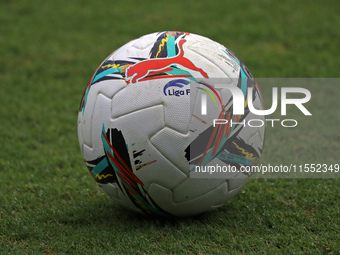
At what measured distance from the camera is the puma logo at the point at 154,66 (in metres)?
3.94

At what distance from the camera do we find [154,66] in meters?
3.96

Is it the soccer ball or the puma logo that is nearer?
the soccer ball

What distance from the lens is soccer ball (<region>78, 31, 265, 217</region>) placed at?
151 inches

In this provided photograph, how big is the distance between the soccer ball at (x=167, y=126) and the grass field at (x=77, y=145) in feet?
1.18

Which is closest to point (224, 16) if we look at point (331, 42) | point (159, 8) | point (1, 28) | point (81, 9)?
point (159, 8)

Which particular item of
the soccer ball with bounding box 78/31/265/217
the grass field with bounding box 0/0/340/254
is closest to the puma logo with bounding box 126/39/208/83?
the soccer ball with bounding box 78/31/265/217

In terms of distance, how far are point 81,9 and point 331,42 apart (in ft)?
17.9

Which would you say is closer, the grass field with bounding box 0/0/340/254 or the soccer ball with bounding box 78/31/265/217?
the soccer ball with bounding box 78/31/265/217

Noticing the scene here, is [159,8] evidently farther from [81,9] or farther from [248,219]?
[248,219]

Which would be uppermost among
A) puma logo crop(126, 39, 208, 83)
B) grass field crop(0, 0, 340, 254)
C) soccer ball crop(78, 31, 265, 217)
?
puma logo crop(126, 39, 208, 83)

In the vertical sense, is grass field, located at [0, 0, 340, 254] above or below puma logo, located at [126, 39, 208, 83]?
below

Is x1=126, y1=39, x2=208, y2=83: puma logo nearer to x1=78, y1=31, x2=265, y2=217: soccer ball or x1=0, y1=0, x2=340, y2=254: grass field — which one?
x1=78, y1=31, x2=265, y2=217: soccer ball

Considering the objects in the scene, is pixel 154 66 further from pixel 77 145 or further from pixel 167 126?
pixel 77 145

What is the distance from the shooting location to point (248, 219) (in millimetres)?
4324
